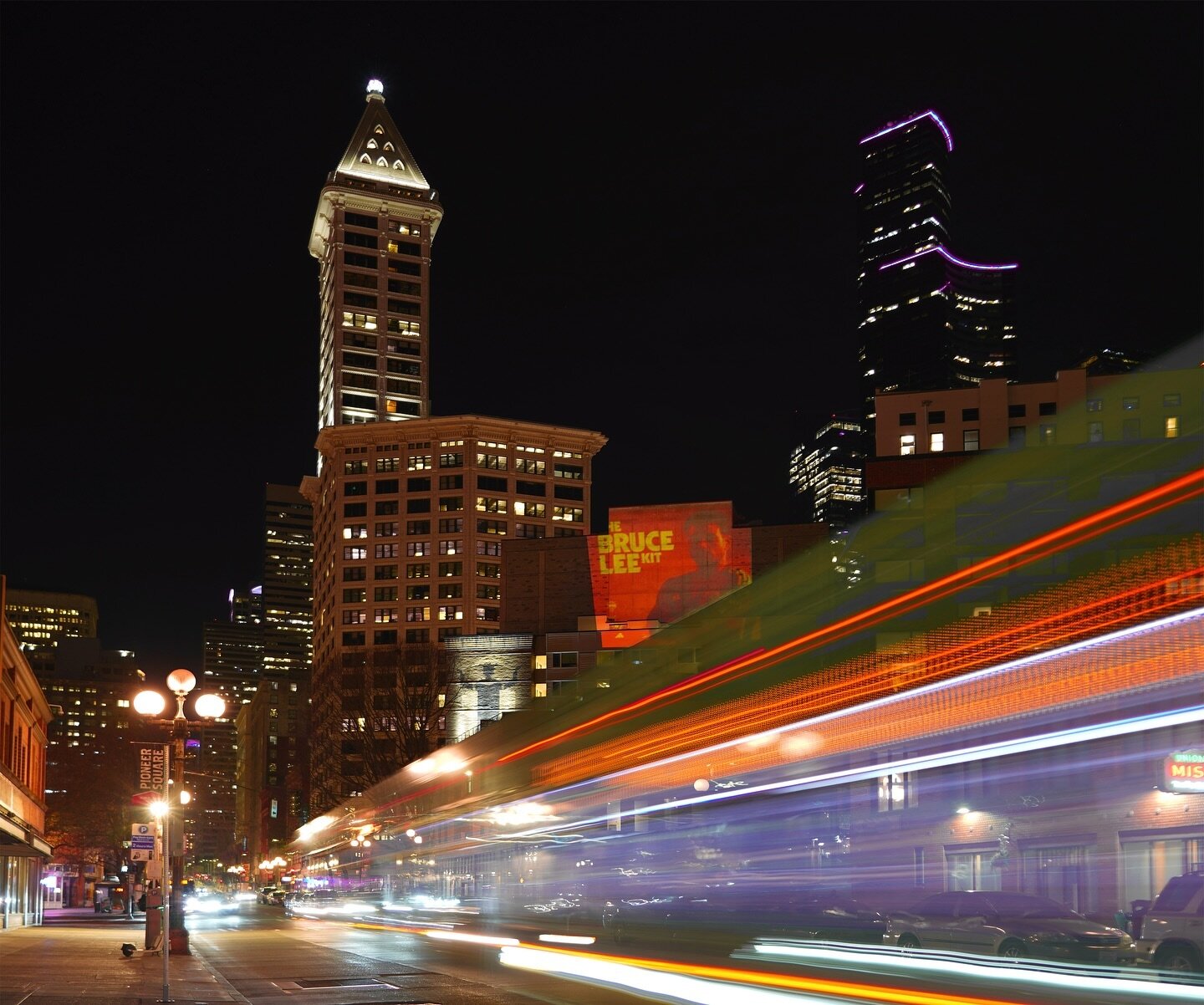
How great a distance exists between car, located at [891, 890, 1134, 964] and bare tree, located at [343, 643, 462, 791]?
6537 centimetres

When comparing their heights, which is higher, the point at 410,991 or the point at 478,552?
the point at 478,552

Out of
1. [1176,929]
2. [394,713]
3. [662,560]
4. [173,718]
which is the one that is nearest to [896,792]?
[1176,929]

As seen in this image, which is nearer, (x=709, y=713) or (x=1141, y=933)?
(x=1141, y=933)

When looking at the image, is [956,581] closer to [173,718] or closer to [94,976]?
[173,718]

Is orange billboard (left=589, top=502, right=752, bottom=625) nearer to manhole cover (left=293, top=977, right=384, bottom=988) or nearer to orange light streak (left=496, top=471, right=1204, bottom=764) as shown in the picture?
manhole cover (left=293, top=977, right=384, bottom=988)

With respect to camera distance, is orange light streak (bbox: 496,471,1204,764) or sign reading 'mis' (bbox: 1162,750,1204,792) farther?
orange light streak (bbox: 496,471,1204,764)

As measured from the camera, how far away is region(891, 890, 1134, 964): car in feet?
41.9

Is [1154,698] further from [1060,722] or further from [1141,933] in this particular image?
[1141,933]

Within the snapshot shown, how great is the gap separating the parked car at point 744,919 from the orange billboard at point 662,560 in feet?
257

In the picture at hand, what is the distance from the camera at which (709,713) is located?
20.7 meters

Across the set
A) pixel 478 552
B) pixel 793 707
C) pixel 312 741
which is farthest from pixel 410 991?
pixel 478 552

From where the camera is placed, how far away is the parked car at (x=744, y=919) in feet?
55.1

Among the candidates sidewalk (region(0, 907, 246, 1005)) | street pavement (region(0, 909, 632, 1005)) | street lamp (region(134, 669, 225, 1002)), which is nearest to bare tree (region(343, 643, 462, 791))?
sidewalk (region(0, 907, 246, 1005))

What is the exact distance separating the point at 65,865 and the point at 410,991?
107089 millimetres
